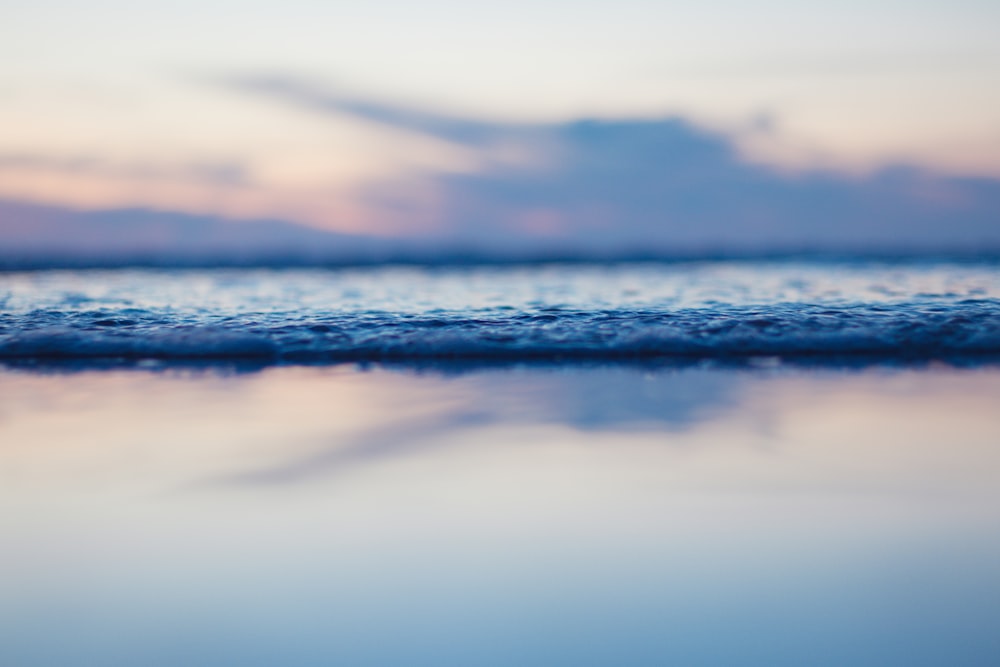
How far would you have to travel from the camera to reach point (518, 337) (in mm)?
4859

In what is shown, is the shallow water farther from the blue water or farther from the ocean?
the blue water

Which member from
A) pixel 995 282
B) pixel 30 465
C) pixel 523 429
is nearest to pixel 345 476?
pixel 523 429

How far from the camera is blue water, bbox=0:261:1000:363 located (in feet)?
15.4

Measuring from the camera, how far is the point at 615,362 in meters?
4.44

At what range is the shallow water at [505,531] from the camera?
152 cm

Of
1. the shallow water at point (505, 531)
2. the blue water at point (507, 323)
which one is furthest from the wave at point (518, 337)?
the shallow water at point (505, 531)

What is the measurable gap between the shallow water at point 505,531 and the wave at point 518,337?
1190mm

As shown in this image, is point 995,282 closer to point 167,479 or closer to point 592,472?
point 592,472

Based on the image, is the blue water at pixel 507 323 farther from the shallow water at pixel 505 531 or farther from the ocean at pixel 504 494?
the shallow water at pixel 505 531

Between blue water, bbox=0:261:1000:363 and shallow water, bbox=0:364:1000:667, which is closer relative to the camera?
shallow water, bbox=0:364:1000:667

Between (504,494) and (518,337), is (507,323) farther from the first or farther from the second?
(504,494)

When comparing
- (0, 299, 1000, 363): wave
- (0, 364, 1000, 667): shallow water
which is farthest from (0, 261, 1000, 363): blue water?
(0, 364, 1000, 667): shallow water

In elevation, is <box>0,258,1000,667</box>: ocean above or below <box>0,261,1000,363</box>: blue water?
below

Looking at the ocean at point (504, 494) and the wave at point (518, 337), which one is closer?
the ocean at point (504, 494)
